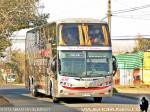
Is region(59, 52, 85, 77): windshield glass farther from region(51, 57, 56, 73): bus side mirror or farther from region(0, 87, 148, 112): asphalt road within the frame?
region(0, 87, 148, 112): asphalt road

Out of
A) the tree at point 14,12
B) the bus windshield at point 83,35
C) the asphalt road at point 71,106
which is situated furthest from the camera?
the bus windshield at point 83,35

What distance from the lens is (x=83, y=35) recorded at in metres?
27.2

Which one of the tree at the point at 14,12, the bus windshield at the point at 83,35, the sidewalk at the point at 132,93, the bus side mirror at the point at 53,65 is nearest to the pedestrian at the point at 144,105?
the tree at the point at 14,12

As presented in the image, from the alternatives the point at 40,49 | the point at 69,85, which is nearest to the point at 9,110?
the point at 69,85

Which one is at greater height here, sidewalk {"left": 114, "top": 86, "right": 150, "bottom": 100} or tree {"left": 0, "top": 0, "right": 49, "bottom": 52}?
tree {"left": 0, "top": 0, "right": 49, "bottom": 52}

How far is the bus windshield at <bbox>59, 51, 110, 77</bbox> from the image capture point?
88.0 ft

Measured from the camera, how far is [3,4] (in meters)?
26.6

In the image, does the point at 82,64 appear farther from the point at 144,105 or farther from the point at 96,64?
the point at 144,105

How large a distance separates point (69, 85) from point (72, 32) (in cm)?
254

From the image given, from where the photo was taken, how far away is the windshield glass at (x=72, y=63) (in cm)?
2681

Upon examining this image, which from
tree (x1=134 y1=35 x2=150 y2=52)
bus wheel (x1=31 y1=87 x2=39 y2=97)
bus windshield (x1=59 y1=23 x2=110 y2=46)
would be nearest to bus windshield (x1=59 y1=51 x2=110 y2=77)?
bus windshield (x1=59 y1=23 x2=110 y2=46)

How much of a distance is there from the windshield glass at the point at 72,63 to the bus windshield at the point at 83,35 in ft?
1.72

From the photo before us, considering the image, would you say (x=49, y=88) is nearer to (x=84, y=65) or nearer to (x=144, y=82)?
(x=84, y=65)

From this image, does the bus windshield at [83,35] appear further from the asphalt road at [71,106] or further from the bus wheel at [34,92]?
the bus wheel at [34,92]
